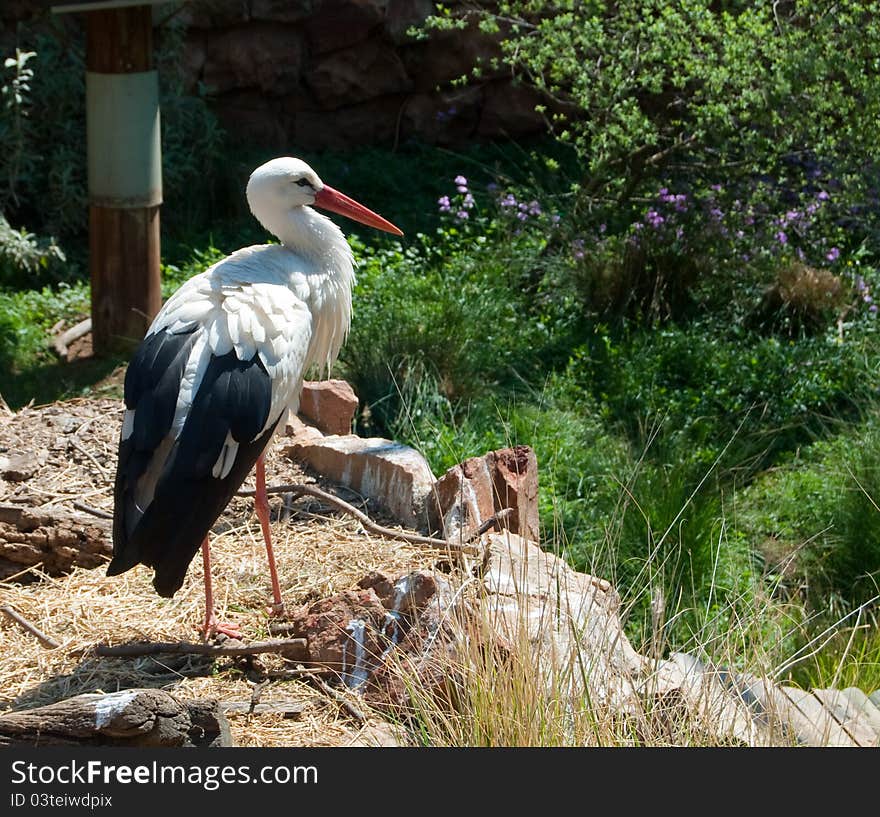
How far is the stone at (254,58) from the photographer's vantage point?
9180 millimetres

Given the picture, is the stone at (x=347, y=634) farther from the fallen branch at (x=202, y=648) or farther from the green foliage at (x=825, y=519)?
the green foliage at (x=825, y=519)

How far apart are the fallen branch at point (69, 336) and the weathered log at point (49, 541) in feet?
8.31

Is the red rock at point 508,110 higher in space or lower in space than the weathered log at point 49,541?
higher

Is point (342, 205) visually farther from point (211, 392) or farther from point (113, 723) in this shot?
point (113, 723)

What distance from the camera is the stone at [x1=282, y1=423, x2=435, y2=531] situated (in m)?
4.86

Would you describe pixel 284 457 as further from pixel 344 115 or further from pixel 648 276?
pixel 344 115

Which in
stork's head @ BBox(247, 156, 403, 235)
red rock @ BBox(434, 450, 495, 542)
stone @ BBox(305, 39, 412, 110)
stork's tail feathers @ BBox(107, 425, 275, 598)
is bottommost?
red rock @ BBox(434, 450, 495, 542)

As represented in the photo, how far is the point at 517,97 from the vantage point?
9.69m

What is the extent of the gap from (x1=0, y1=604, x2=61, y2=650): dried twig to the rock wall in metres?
5.59

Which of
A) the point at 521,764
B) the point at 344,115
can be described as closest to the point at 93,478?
the point at 521,764

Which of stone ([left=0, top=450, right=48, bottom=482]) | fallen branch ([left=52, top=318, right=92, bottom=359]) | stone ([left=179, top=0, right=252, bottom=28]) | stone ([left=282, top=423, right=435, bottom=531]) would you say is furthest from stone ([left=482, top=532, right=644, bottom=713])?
stone ([left=179, top=0, right=252, bottom=28])

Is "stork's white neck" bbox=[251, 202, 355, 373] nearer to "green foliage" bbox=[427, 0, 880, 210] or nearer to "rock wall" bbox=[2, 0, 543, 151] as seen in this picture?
"green foliage" bbox=[427, 0, 880, 210]

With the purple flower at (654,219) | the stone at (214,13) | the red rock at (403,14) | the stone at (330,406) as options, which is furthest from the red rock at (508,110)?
the stone at (330,406)

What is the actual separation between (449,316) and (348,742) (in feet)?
11.2
